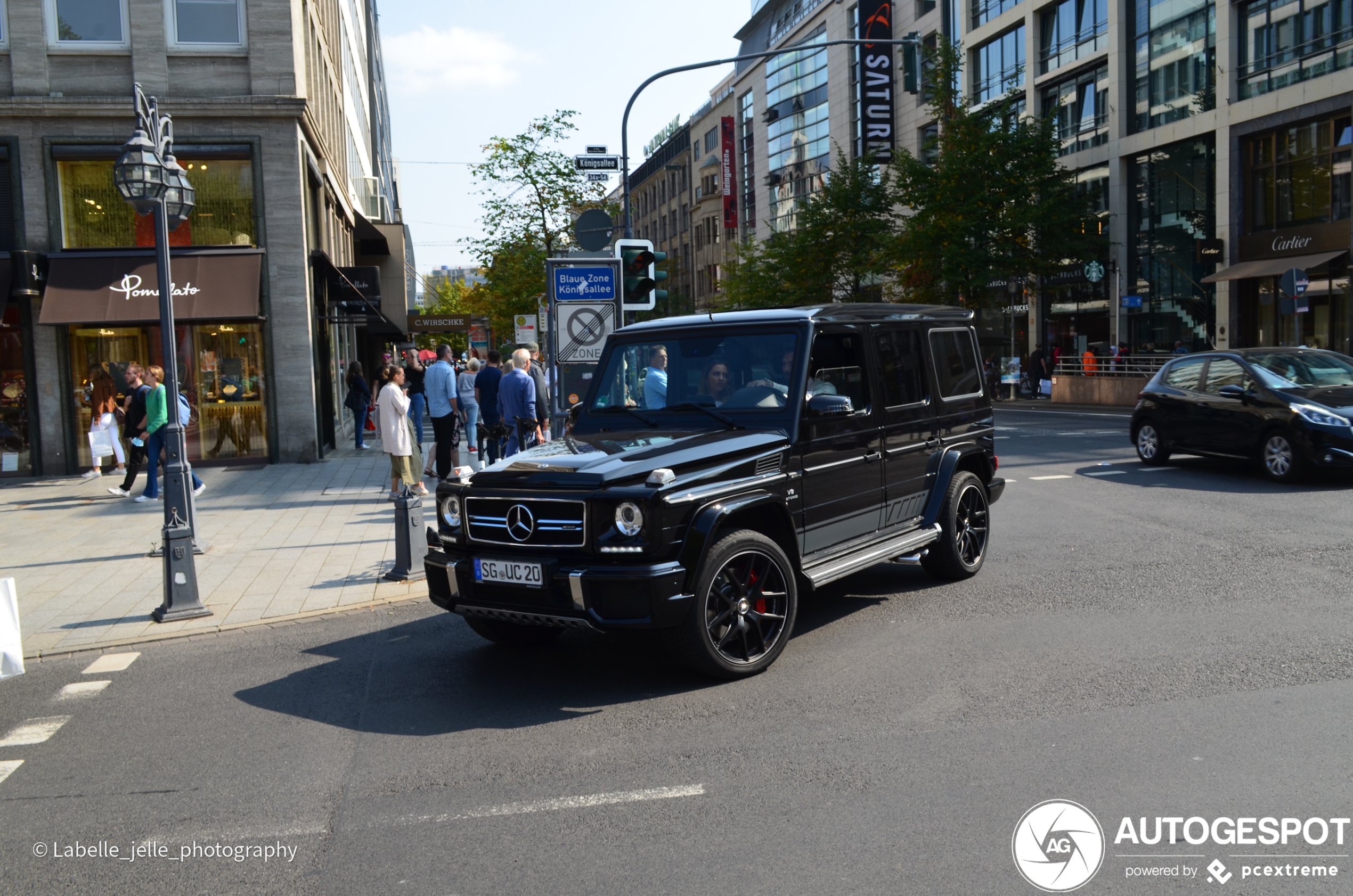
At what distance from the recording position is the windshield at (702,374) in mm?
6406

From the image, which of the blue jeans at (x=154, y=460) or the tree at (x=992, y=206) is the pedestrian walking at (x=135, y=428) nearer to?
the blue jeans at (x=154, y=460)

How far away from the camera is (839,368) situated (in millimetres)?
6719

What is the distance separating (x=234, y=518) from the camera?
41.7 feet

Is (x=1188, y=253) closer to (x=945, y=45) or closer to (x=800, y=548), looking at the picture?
(x=945, y=45)

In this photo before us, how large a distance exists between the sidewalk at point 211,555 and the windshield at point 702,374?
2.61 meters

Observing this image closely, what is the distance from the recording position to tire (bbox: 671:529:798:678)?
211 inches

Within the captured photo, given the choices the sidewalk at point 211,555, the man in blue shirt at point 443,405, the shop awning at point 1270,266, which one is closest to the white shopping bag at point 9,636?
the sidewalk at point 211,555

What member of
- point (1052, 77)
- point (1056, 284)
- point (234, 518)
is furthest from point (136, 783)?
point (1052, 77)

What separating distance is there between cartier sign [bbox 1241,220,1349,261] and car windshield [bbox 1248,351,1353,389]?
665 inches

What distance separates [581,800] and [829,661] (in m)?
2.15

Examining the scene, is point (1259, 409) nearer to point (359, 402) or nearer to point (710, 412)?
point (710, 412)

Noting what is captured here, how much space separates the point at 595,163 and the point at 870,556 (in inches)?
486

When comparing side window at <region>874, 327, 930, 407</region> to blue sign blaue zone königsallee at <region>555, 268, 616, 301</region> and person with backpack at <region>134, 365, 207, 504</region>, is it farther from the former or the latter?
person with backpack at <region>134, 365, 207, 504</region>

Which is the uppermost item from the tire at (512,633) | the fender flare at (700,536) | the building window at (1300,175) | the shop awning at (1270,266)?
the building window at (1300,175)
